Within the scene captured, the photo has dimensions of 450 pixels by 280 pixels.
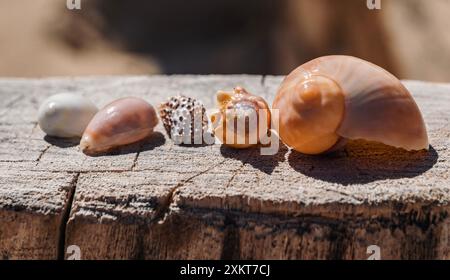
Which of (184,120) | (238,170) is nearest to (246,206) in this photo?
(238,170)

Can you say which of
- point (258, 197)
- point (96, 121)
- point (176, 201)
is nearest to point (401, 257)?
point (258, 197)

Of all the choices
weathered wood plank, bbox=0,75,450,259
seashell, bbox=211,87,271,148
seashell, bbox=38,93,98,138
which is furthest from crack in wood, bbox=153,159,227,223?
seashell, bbox=38,93,98,138

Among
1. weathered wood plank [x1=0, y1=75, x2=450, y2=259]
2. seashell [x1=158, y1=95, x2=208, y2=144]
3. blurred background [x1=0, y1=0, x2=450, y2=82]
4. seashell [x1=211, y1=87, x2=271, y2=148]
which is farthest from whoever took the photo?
blurred background [x1=0, y1=0, x2=450, y2=82]

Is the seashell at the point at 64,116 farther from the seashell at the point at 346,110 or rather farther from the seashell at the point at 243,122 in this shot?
the seashell at the point at 346,110

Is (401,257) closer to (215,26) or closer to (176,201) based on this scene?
(176,201)

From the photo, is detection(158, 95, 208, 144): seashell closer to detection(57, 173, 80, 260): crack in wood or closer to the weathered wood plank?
the weathered wood plank
